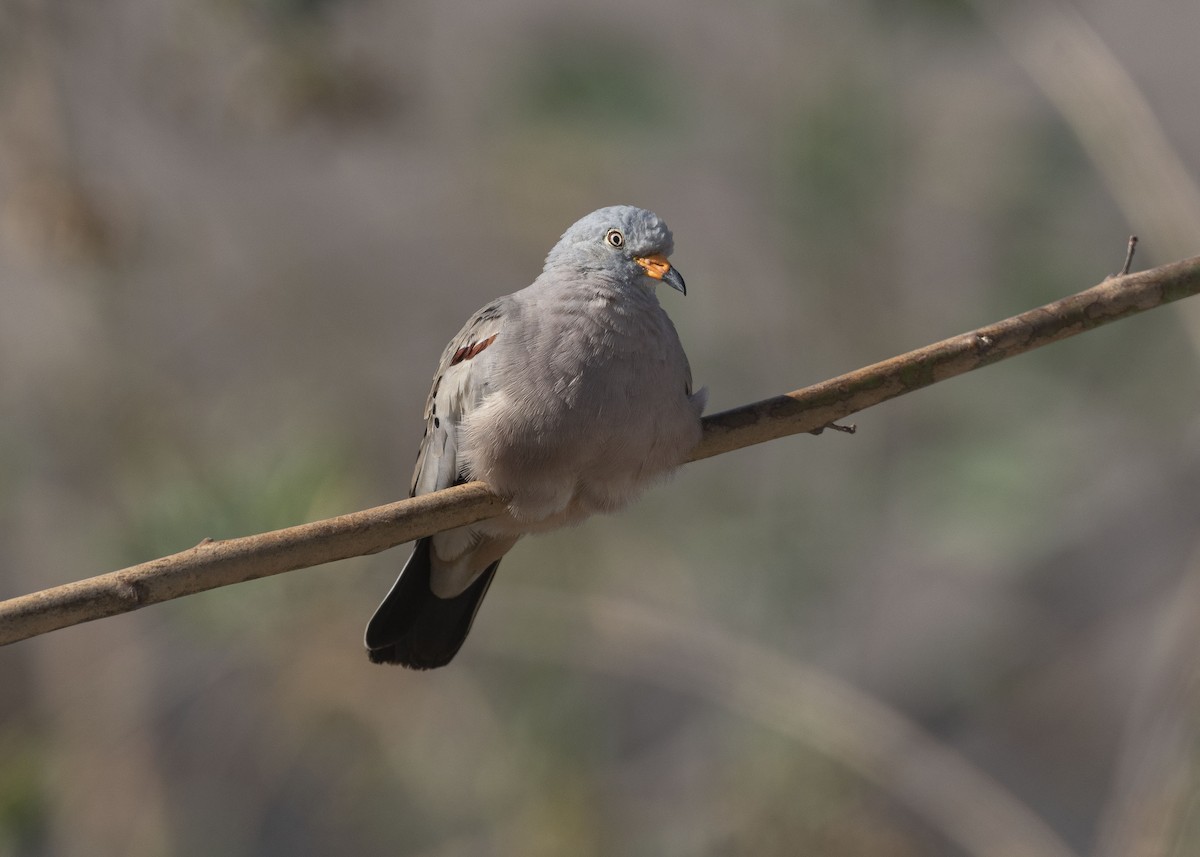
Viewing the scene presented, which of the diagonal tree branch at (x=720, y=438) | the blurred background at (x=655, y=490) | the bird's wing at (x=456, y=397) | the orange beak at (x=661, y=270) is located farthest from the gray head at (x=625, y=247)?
the blurred background at (x=655, y=490)

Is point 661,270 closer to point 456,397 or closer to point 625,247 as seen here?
point 625,247

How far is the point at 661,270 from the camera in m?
3.99

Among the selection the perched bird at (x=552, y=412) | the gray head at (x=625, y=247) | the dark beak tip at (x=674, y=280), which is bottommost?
the perched bird at (x=552, y=412)

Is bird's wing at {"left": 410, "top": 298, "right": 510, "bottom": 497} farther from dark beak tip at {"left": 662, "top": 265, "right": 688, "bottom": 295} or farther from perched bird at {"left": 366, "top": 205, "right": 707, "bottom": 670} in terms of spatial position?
dark beak tip at {"left": 662, "top": 265, "right": 688, "bottom": 295}

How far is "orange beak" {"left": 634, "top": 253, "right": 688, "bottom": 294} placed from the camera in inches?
156

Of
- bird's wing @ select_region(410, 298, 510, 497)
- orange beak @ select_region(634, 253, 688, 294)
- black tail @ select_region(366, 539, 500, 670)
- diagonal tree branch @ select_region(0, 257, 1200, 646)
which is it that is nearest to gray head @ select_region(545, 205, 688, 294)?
orange beak @ select_region(634, 253, 688, 294)

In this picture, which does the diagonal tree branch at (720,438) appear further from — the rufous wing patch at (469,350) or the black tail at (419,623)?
the black tail at (419,623)

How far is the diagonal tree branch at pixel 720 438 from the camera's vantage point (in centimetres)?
293

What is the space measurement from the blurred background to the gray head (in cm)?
211

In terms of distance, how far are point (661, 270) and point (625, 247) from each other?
0.16m

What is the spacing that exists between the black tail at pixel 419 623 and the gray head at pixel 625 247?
1.06 metres

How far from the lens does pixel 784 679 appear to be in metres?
6.92

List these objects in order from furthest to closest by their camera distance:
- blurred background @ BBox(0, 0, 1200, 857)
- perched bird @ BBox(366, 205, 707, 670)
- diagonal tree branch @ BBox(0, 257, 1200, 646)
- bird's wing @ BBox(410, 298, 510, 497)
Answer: blurred background @ BBox(0, 0, 1200, 857)
bird's wing @ BBox(410, 298, 510, 497)
perched bird @ BBox(366, 205, 707, 670)
diagonal tree branch @ BBox(0, 257, 1200, 646)

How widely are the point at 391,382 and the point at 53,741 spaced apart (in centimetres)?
332
